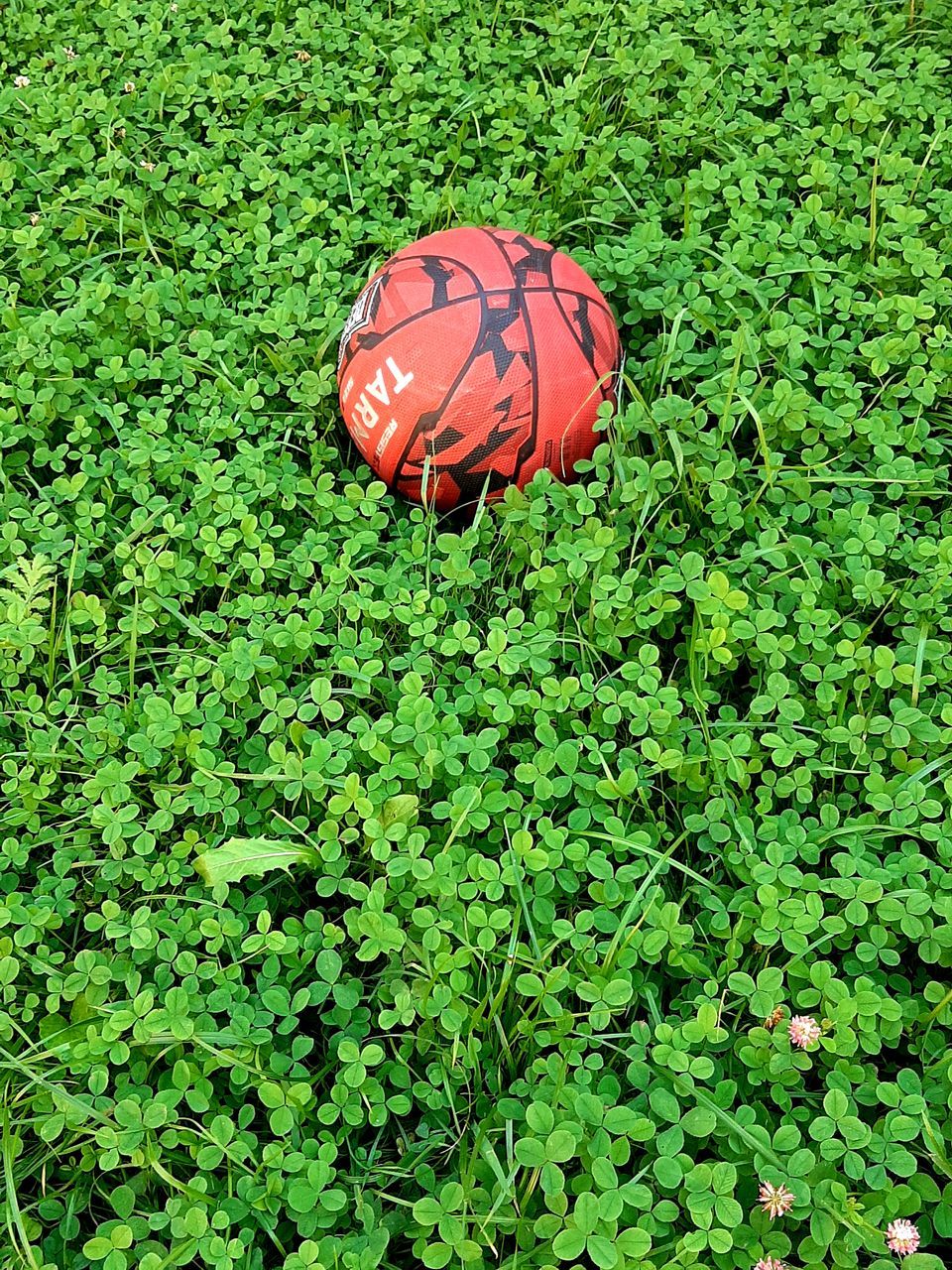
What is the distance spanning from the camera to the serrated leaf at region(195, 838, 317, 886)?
2.38 metres

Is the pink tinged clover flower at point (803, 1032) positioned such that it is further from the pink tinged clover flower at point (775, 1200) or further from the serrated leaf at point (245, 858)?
the serrated leaf at point (245, 858)

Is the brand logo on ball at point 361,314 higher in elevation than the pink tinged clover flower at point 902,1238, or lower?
higher

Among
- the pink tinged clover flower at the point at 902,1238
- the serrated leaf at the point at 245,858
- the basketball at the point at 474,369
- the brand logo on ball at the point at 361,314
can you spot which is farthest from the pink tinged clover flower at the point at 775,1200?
the brand logo on ball at the point at 361,314

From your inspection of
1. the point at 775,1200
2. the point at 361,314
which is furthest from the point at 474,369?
the point at 775,1200

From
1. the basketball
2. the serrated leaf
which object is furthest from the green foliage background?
the basketball

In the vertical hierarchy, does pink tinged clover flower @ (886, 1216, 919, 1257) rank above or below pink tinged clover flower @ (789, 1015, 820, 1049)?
below

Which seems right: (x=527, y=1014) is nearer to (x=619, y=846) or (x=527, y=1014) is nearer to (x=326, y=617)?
(x=619, y=846)

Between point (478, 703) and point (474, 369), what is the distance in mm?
964

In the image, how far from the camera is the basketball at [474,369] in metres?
2.93

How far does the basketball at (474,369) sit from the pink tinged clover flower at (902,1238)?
6.73 feet

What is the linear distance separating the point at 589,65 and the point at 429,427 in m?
2.46

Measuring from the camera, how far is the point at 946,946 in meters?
2.25

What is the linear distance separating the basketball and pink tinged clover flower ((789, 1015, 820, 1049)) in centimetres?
167

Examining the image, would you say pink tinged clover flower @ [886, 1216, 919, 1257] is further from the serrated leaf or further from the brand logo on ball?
the brand logo on ball
